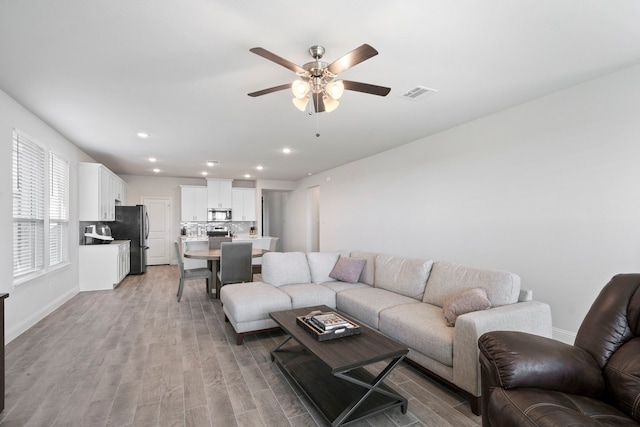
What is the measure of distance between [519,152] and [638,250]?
1.40 metres

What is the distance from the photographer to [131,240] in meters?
6.85

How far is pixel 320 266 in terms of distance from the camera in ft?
13.4

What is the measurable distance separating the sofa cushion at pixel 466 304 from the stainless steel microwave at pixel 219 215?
25.0 feet

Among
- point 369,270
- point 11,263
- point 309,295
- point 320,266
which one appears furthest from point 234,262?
point 11,263

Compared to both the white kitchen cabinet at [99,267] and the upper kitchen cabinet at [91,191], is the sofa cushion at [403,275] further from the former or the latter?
the upper kitchen cabinet at [91,191]

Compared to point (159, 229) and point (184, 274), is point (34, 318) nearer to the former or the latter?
point (184, 274)

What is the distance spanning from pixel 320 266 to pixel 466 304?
2081 mm

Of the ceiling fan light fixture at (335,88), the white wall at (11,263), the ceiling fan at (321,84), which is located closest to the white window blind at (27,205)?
the white wall at (11,263)

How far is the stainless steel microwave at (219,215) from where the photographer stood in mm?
8828

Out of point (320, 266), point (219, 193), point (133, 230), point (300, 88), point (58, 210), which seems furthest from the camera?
point (219, 193)

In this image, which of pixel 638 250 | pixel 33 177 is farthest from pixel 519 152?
pixel 33 177

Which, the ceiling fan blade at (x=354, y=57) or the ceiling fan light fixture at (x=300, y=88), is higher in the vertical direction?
the ceiling fan blade at (x=354, y=57)

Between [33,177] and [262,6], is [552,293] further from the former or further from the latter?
[33,177]

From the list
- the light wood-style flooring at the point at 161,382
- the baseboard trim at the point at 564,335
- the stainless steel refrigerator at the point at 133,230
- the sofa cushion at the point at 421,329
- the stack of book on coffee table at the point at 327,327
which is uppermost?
the stainless steel refrigerator at the point at 133,230
